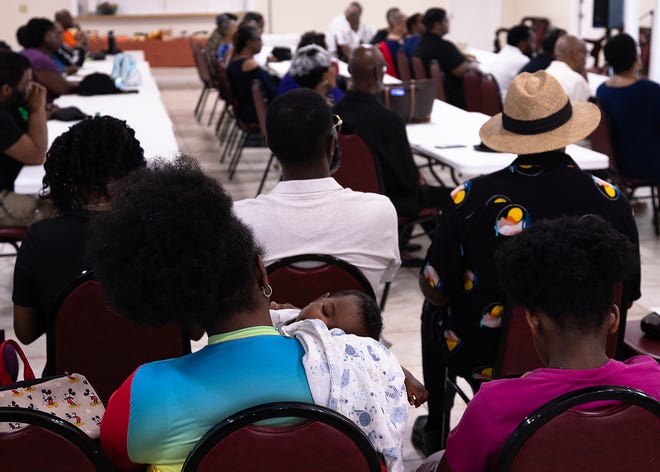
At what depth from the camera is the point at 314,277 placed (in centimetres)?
227

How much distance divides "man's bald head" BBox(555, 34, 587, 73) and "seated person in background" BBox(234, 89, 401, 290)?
396 cm

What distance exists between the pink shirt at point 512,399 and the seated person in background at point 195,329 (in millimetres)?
140

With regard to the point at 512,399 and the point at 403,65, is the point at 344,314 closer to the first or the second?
Result: the point at 512,399

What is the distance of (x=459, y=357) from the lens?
8.20 ft

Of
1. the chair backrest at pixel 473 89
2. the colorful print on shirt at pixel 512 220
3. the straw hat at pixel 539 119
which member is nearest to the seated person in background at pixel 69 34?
the chair backrest at pixel 473 89

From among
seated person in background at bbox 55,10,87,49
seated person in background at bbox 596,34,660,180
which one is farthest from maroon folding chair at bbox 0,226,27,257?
seated person in background at bbox 55,10,87,49

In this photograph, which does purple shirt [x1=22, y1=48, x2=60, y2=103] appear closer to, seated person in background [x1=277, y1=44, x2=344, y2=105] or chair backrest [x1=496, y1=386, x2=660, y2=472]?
seated person in background [x1=277, y1=44, x2=344, y2=105]

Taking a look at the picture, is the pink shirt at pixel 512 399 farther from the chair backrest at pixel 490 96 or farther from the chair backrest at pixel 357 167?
the chair backrest at pixel 490 96

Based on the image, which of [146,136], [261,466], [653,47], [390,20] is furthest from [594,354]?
[390,20]

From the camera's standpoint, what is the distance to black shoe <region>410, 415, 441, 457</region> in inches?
111

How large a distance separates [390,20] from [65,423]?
10.7 meters

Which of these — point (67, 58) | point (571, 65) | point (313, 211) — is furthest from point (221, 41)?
point (313, 211)

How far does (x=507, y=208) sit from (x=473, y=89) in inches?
176

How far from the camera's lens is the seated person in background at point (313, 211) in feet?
7.93
